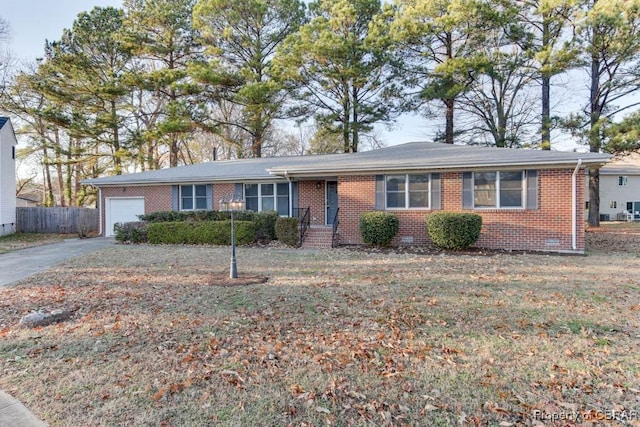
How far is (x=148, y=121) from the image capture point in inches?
952

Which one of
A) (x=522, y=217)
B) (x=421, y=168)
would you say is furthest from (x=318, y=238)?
(x=522, y=217)

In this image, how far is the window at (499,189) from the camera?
1052 cm

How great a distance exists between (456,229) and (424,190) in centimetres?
189

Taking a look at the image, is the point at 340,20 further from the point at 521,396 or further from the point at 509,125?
the point at 521,396

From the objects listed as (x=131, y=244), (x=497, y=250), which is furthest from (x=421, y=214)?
(x=131, y=244)

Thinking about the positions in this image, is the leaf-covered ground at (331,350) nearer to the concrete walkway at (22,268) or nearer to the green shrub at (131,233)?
the concrete walkway at (22,268)

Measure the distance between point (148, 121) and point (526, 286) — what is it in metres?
25.3

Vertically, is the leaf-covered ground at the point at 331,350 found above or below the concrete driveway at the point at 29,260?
below

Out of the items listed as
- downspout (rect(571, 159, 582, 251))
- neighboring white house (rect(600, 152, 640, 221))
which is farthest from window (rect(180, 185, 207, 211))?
neighboring white house (rect(600, 152, 640, 221))

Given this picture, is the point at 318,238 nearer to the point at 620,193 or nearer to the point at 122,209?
the point at 122,209

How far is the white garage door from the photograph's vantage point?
1582cm

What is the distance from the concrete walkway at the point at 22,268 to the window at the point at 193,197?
13.5ft

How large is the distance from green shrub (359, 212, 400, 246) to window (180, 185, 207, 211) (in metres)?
7.59

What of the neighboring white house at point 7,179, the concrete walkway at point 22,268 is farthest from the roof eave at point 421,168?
the neighboring white house at point 7,179
